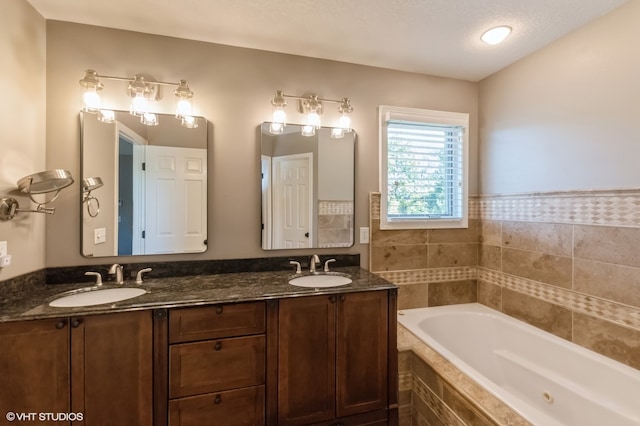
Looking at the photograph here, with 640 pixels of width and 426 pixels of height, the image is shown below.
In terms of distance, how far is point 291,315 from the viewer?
1.55m

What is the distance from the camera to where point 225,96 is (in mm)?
1978

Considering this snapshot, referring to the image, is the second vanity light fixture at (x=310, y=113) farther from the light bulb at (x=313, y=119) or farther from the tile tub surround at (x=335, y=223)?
the tile tub surround at (x=335, y=223)

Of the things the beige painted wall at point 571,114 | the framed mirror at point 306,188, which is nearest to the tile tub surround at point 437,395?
the framed mirror at point 306,188

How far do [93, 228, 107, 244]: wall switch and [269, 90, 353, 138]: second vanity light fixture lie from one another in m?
1.21

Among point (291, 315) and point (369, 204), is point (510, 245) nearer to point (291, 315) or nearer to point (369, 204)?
point (369, 204)

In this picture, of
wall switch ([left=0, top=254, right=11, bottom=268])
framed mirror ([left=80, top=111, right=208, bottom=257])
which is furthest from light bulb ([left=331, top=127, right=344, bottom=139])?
wall switch ([left=0, top=254, right=11, bottom=268])

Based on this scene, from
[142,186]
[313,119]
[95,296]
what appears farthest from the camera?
[313,119]

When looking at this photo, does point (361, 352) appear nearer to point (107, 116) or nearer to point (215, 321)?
point (215, 321)

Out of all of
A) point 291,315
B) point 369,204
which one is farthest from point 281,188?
point 291,315

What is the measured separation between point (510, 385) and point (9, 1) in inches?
140

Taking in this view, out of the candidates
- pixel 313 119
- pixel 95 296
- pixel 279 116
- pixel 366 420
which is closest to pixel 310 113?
pixel 313 119

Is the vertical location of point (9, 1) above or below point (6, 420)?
above

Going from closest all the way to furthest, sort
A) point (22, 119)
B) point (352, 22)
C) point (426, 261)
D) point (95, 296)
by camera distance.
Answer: point (22, 119), point (95, 296), point (352, 22), point (426, 261)

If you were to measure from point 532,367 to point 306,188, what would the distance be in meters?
1.87
